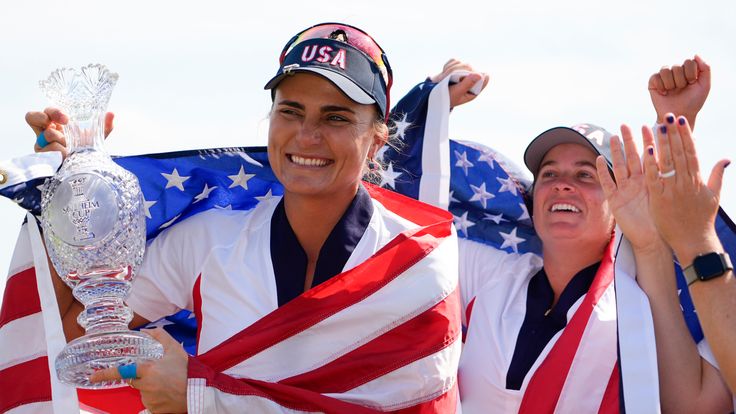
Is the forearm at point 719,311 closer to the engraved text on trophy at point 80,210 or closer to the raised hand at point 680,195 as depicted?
the raised hand at point 680,195

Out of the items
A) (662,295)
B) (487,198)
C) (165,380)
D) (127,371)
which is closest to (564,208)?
(487,198)

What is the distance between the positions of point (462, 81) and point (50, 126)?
200cm

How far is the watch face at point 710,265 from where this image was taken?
4289 millimetres

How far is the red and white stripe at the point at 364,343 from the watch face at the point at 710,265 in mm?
902

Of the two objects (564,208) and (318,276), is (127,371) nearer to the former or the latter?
(318,276)

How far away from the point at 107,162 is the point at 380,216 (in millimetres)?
1141

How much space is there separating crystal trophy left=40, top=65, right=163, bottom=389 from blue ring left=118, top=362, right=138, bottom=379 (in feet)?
0.06

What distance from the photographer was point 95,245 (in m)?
3.96

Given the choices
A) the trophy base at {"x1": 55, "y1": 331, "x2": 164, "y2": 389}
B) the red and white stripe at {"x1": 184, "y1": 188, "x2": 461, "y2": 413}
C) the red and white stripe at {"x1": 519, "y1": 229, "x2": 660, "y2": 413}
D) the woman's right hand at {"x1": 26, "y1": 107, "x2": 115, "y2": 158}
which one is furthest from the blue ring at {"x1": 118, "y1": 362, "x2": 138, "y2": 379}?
the red and white stripe at {"x1": 519, "y1": 229, "x2": 660, "y2": 413}

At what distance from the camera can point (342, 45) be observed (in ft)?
14.8

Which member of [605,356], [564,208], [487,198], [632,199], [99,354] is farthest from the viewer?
[487,198]

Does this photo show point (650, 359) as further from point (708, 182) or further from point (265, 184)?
point (265, 184)

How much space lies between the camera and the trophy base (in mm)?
3793

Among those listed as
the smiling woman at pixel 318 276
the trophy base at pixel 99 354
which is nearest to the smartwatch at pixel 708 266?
the smiling woman at pixel 318 276
